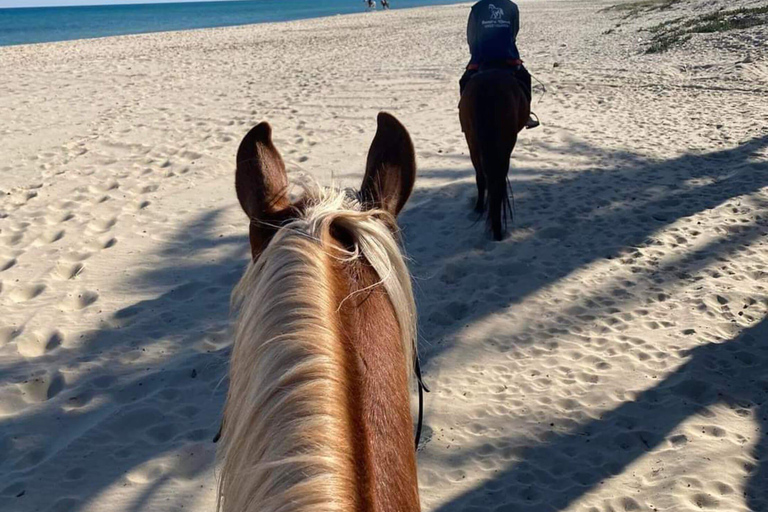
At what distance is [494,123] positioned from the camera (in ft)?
17.9

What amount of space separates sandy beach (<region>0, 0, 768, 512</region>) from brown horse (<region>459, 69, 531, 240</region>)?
425 mm

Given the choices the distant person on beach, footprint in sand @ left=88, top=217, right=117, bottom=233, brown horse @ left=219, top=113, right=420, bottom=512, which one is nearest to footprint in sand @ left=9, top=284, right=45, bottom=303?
footprint in sand @ left=88, top=217, right=117, bottom=233

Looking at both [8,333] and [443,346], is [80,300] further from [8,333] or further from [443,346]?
[443,346]

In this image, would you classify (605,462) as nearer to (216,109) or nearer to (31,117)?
(216,109)

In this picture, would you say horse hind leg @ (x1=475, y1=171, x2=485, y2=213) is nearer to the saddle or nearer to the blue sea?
the saddle

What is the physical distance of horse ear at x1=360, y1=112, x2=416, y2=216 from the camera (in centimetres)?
171

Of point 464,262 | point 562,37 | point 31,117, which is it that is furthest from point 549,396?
point 562,37

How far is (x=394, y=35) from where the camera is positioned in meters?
24.9

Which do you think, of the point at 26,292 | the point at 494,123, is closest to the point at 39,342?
the point at 26,292

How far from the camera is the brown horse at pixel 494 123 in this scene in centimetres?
544

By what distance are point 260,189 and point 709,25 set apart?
17750mm

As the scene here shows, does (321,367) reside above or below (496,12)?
below

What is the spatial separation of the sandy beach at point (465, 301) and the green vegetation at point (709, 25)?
4.98 metres

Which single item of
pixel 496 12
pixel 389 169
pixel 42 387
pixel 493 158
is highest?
pixel 496 12
